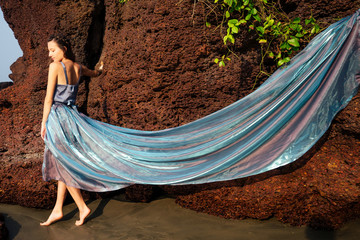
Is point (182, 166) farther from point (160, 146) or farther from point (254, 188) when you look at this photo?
point (254, 188)

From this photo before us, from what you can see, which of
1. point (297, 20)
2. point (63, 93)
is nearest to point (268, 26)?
point (297, 20)

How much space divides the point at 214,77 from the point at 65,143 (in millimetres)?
1622

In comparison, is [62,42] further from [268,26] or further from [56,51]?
[268,26]

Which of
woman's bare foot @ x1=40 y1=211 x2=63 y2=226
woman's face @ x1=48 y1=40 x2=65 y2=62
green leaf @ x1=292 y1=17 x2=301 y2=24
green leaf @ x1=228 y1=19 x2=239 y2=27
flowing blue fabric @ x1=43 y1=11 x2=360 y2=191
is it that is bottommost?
woman's bare foot @ x1=40 y1=211 x2=63 y2=226

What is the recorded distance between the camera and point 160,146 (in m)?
2.74

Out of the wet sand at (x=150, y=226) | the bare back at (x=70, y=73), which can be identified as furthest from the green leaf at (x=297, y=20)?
the bare back at (x=70, y=73)

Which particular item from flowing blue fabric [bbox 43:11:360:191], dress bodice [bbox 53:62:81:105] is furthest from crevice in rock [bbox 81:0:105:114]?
flowing blue fabric [bbox 43:11:360:191]

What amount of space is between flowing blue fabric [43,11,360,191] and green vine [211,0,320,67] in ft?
0.62

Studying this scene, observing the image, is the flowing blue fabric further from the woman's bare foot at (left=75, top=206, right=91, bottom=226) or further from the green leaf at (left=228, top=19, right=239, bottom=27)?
the green leaf at (left=228, top=19, right=239, bottom=27)

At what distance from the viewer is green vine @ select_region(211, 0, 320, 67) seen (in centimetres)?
263

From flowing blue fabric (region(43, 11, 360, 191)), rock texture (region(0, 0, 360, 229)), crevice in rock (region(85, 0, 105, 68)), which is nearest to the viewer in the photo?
flowing blue fabric (region(43, 11, 360, 191))

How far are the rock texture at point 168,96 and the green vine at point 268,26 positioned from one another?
11 cm

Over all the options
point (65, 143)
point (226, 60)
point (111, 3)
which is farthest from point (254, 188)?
point (111, 3)

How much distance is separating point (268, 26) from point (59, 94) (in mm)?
2171
